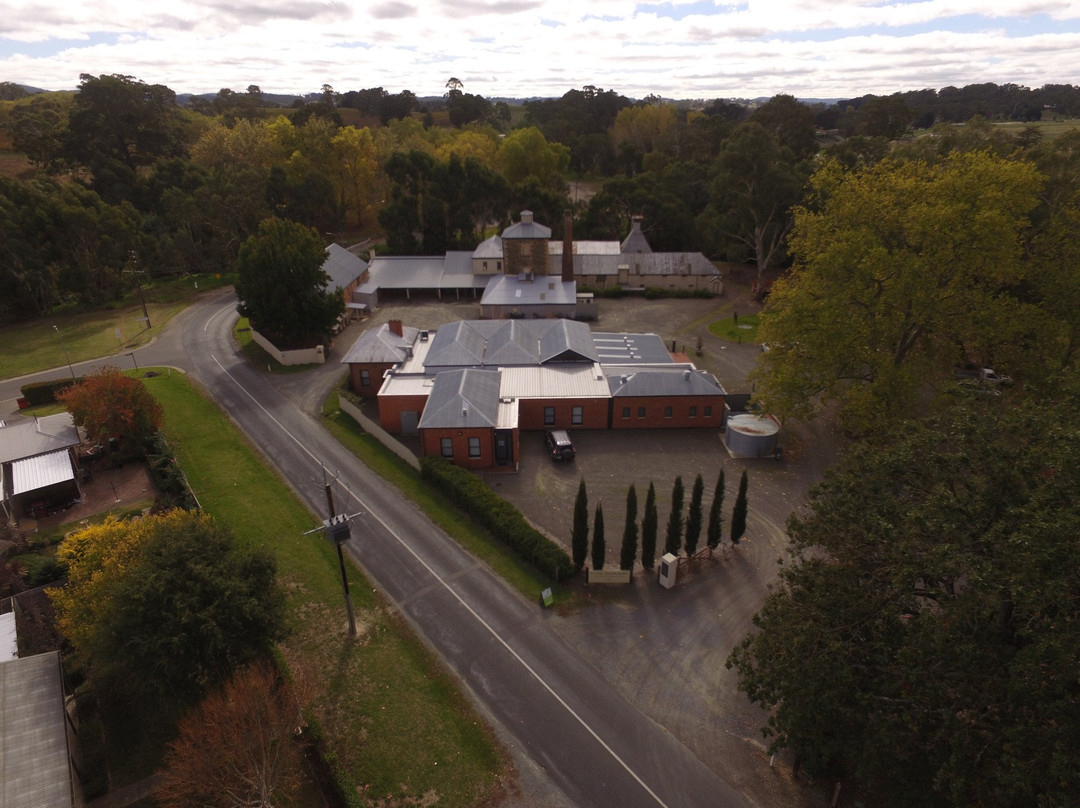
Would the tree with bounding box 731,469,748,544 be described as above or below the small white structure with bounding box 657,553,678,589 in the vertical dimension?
above

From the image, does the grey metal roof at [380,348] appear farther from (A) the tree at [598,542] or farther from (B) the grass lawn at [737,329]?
(B) the grass lawn at [737,329]

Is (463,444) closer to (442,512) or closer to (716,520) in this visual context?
(442,512)

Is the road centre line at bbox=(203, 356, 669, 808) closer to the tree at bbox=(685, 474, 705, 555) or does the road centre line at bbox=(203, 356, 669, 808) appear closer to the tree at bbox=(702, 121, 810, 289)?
the tree at bbox=(685, 474, 705, 555)

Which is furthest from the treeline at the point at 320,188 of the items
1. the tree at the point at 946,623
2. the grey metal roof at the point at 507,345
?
the tree at the point at 946,623

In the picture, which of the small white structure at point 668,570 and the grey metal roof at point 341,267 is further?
the grey metal roof at point 341,267

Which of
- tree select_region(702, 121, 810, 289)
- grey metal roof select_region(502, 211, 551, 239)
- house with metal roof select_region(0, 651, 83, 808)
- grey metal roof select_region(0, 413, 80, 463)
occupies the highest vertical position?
tree select_region(702, 121, 810, 289)

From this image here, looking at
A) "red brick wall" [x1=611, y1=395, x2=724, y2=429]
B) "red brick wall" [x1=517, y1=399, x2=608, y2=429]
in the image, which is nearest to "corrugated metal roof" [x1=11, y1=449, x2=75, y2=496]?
"red brick wall" [x1=517, y1=399, x2=608, y2=429]

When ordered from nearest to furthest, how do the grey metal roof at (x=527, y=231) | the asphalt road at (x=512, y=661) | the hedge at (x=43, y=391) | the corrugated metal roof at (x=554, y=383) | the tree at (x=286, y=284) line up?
the asphalt road at (x=512, y=661), the corrugated metal roof at (x=554, y=383), the hedge at (x=43, y=391), the tree at (x=286, y=284), the grey metal roof at (x=527, y=231)
